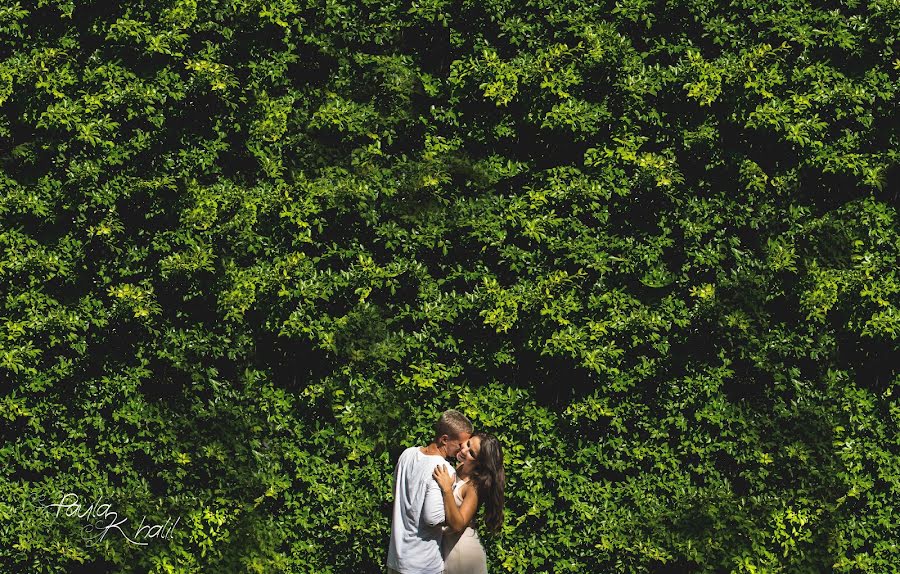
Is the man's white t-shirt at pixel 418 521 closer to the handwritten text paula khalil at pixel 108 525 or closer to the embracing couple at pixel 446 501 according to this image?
the embracing couple at pixel 446 501

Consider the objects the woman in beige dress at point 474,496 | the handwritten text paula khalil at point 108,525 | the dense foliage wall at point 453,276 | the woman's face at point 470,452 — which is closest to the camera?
the woman in beige dress at point 474,496

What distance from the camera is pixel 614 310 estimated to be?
5883 millimetres

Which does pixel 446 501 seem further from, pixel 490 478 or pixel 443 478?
pixel 490 478

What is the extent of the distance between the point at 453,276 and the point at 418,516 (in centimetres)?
163

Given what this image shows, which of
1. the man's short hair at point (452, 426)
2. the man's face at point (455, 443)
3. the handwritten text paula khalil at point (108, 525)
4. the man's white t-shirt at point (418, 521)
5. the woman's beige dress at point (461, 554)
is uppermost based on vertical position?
the man's short hair at point (452, 426)

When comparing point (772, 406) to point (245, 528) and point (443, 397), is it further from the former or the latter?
point (245, 528)

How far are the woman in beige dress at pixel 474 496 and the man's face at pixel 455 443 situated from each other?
0.05 m

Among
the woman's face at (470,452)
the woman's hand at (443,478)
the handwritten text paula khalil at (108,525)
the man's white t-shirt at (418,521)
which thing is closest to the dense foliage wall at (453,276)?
the handwritten text paula khalil at (108,525)

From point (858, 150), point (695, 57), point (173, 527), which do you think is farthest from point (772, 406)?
point (173, 527)

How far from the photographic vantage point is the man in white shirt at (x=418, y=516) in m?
4.97

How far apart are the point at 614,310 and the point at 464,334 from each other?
37.1 inches

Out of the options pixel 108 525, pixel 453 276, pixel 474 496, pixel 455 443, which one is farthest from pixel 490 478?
pixel 108 525

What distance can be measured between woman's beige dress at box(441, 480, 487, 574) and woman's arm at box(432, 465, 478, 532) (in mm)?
92

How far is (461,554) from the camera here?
17.0ft
